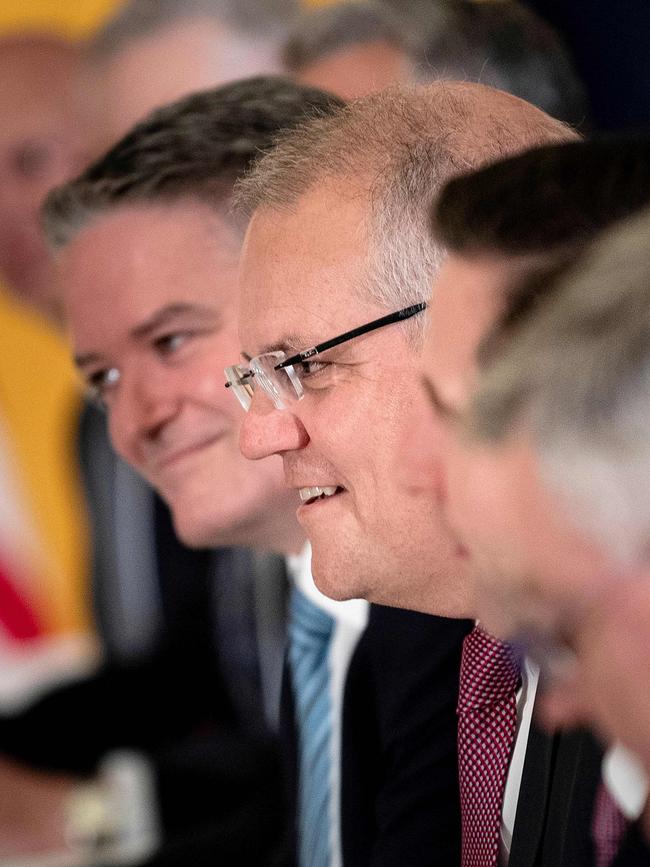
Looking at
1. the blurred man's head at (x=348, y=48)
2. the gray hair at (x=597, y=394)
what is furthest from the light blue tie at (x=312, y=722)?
the blurred man's head at (x=348, y=48)

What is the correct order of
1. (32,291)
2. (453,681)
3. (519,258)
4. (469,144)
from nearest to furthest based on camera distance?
(519,258) → (469,144) → (453,681) → (32,291)

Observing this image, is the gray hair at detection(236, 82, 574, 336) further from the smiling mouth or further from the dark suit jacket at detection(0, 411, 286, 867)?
the dark suit jacket at detection(0, 411, 286, 867)

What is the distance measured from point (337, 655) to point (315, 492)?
37cm

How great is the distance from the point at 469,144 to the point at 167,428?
0.68 m

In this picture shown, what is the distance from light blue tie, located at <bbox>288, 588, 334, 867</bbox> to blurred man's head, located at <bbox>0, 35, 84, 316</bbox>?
5.92ft

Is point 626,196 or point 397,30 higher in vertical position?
point 397,30

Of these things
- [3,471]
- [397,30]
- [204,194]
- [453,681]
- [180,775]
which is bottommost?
[180,775]

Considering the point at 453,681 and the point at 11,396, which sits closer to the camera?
the point at 453,681

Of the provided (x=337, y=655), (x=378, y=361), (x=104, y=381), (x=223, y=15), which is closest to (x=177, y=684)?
(x=104, y=381)

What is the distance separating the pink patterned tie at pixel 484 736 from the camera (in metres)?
1.06

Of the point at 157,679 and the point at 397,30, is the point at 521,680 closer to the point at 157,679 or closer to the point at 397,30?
the point at 397,30

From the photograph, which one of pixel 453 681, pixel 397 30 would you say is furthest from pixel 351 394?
pixel 397 30

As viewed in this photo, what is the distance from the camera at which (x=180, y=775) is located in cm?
237

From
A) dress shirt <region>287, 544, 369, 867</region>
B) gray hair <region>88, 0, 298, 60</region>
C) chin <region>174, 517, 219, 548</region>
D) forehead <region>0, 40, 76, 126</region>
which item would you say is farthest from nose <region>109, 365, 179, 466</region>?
forehead <region>0, 40, 76, 126</region>
